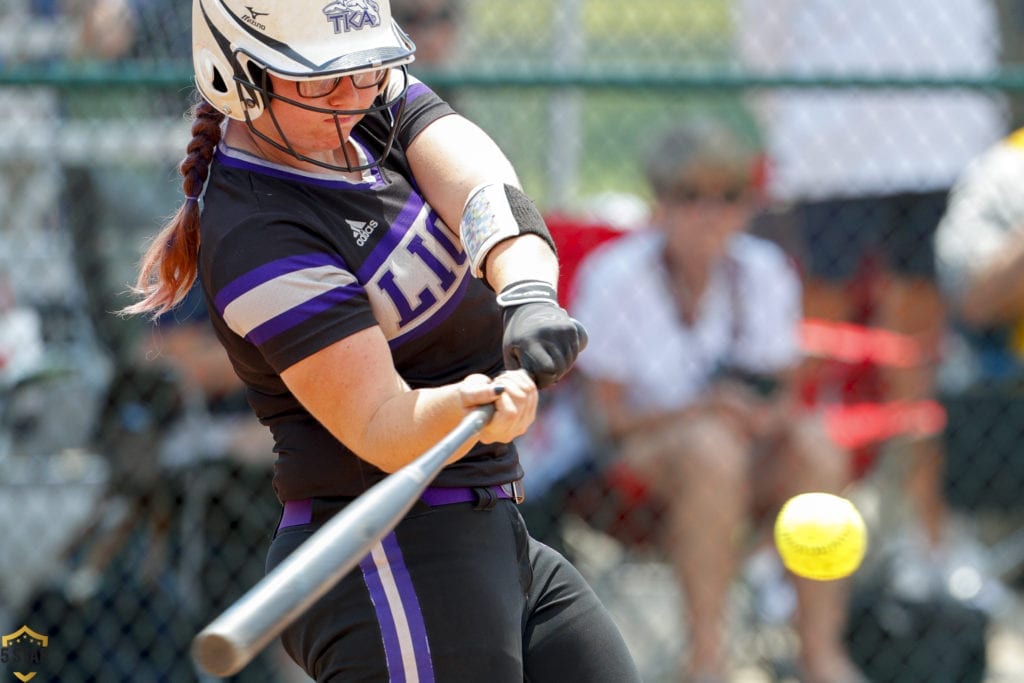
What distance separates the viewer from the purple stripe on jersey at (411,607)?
6.51 feet

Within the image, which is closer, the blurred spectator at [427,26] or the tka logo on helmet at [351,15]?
the tka logo on helmet at [351,15]

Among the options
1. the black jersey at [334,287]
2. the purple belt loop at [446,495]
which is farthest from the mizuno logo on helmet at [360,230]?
the purple belt loop at [446,495]

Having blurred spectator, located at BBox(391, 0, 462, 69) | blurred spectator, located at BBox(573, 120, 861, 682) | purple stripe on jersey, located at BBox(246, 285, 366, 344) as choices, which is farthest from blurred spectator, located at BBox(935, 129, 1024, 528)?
purple stripe on jersey, located at BBox(246, 285, 366, 344)

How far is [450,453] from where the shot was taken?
A: 5.72 feet

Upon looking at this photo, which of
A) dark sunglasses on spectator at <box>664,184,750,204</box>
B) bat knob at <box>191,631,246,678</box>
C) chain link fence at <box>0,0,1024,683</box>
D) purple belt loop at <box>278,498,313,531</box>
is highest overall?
bat knob at <box>191,631,246,678</box>

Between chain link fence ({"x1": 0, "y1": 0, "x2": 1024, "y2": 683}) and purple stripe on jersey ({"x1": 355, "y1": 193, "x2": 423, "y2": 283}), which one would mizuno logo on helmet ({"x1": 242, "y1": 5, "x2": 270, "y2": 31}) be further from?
chain link fence ({"x1": 0, "y1": 0, "x2": 1024, "y2": 683})

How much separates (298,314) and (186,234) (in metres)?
0.29

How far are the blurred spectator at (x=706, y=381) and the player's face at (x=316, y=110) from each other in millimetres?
2133

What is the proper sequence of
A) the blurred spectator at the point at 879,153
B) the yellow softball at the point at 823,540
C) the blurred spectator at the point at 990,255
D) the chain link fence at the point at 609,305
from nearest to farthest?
1. the yellow softball at the point at 823,540
2. the chain link fence at the point at 609,305
3. the blurred spectator at the point at 990,255
4. the blurred spectator at the point at 879,153

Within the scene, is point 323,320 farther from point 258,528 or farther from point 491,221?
point 258,528

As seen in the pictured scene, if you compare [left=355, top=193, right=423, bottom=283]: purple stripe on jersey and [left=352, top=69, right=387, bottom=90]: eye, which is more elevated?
[left=352, top=69, right=387, bottom=90]: eye

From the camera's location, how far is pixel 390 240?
2053mm

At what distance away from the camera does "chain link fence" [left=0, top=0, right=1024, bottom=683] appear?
393cm

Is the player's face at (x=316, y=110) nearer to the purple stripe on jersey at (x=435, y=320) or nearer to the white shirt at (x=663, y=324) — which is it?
the purple stripe on jersey at (x=435, y=320)
